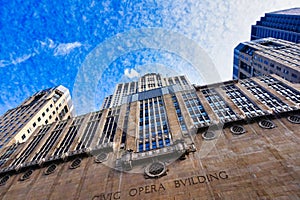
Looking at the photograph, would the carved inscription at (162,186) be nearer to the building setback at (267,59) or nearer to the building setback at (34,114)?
the building setback at (34,114)

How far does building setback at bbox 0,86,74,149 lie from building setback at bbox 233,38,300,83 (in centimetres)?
8640

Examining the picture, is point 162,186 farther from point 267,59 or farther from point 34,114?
point 267,59

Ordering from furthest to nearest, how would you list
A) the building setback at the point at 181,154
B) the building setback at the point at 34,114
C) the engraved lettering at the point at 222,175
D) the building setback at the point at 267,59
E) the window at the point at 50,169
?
the building setback at the point at 267,59 → the building setback at the point at 34,114 → the window at the point at 50,169 → the engraved lettering at the point at 222,175 → the building setback at the point at 181,154

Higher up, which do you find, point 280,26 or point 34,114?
point 280,26

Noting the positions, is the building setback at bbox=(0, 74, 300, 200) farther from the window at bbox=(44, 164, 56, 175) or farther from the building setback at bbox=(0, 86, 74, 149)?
the building setback at bbox=(0, 86, 74, 149)

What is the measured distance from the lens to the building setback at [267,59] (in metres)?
69.9

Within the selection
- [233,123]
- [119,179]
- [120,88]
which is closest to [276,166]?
[233,123]

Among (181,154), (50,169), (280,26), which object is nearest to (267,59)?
(181,154)

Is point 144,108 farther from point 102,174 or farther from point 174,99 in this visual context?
point 102,174

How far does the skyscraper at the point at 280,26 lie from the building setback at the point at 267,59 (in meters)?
34.7

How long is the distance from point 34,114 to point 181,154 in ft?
208

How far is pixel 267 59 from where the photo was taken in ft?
269

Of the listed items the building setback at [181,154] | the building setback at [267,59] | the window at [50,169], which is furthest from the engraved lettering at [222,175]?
the building setback at [267,59]

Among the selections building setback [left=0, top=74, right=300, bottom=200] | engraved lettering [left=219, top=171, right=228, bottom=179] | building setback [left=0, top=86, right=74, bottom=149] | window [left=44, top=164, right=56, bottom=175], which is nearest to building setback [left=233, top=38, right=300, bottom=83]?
building setback [left=0, top=74, right=300, bottom=200]
